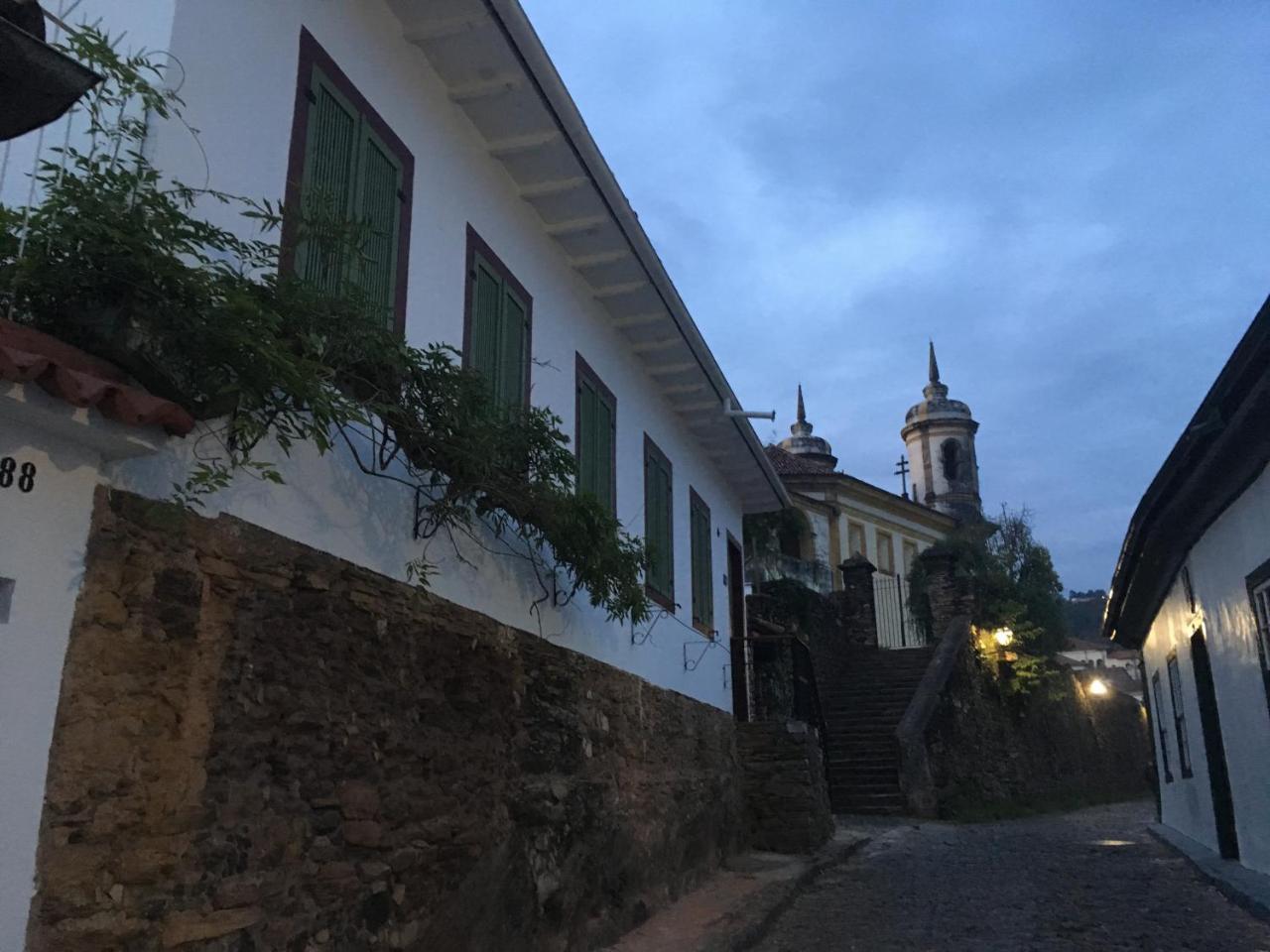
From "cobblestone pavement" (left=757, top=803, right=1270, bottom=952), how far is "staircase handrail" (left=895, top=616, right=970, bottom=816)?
363 cm

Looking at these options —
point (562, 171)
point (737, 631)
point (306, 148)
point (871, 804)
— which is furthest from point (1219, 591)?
point (871, 804)

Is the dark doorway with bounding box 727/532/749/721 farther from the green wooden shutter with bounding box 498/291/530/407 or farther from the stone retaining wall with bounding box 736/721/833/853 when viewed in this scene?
Answer: the green wooden shutter with bounding box 498/291/530/407

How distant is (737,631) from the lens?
1337 cm

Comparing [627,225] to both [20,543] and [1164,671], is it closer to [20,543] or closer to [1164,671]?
[20,543]

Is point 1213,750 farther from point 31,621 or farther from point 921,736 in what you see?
point 31,621

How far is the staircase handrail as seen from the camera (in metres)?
17.5

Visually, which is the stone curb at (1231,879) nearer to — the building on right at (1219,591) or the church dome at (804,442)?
the building on right at (1219,591)

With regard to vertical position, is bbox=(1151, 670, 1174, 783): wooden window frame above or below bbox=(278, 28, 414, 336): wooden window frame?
below

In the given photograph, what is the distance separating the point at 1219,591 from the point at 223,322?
327 inches

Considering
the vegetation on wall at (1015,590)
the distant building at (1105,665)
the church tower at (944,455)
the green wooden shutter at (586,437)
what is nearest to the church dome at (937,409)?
the church tower at (944,455)

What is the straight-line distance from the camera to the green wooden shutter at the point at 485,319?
634 cm

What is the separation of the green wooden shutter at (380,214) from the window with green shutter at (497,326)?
2.70 feet

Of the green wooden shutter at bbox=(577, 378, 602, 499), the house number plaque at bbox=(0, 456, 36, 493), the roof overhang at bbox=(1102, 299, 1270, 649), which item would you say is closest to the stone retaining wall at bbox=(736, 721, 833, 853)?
the roof overhang at bbox=(1102, 299, 1270, 649)

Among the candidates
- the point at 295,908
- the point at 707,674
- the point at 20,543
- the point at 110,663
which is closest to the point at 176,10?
the point at 20,543
